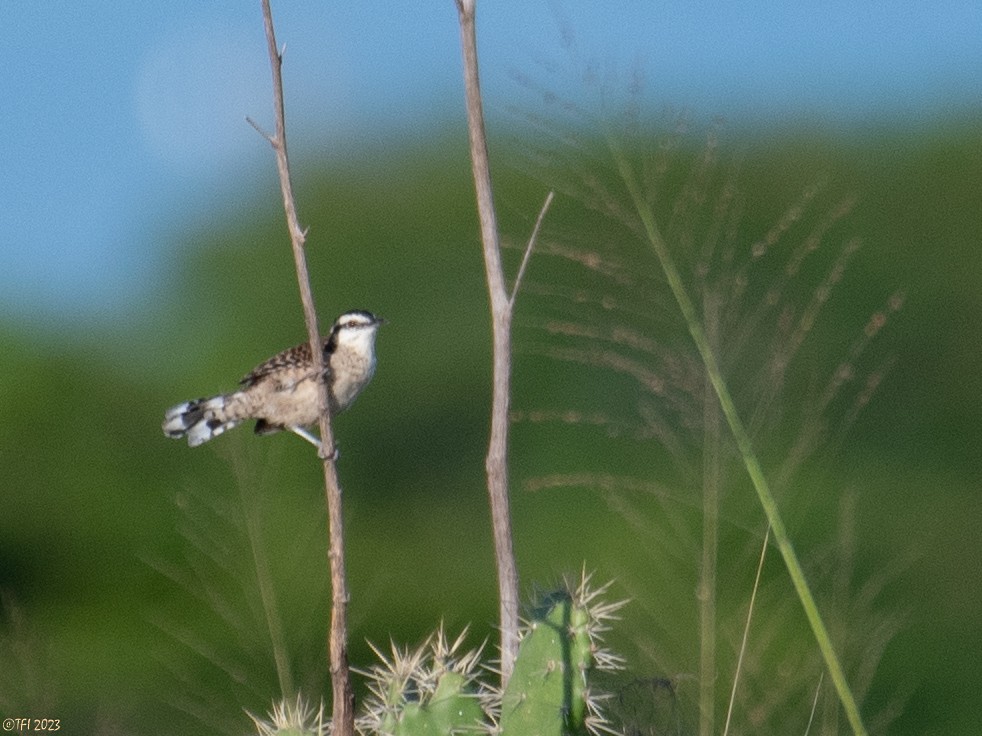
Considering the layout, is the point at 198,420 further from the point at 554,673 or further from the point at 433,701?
the point at 554,673

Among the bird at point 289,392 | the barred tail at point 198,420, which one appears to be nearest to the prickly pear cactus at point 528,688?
the bird at point 289,392

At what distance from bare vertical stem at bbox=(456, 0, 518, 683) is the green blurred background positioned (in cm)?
742

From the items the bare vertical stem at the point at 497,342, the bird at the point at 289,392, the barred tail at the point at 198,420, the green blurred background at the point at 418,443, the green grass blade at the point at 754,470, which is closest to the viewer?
the bare vertical stem at the point at 497,342

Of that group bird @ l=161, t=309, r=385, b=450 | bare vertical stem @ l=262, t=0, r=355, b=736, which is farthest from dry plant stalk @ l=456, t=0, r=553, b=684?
bird @ l=161, t=309, r=385, b=450

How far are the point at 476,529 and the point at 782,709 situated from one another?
6.90 meters

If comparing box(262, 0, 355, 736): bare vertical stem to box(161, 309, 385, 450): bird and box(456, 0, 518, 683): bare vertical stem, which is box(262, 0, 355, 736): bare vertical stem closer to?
box(456, 0, 518, 683): bare vertical stem

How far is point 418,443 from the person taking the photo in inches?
569

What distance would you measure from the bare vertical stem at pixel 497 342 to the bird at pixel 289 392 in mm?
2196

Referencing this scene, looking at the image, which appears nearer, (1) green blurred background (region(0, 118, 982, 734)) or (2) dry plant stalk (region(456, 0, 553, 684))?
(2) dry plant stalk (region(456, 0, 553, 684))

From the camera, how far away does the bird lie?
5.20 metres

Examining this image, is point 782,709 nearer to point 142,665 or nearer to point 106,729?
point 106,729

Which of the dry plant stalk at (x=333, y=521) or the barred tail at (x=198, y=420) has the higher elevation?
the barred tail at (x=198, y=420)

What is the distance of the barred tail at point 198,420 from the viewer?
5.30 m

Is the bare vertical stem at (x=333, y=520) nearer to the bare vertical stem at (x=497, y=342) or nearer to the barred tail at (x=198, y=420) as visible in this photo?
the bare vertical stem at (x=497, y=342)
